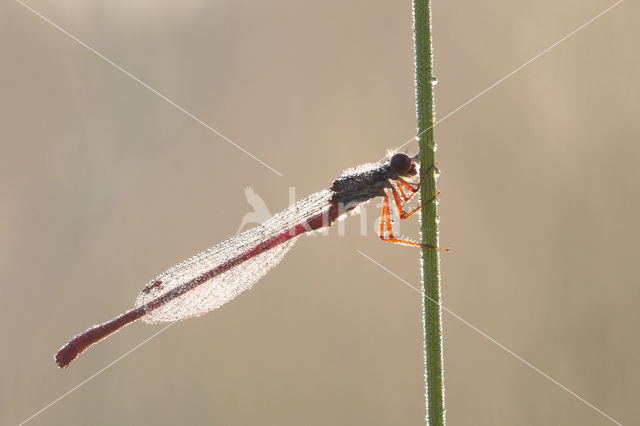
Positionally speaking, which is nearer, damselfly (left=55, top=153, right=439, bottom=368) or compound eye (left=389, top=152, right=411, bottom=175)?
compound eye (left=389, top=152, right=411, bottom=175)

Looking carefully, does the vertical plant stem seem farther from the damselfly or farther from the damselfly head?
the damselfly

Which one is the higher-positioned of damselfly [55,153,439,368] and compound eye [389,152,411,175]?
compound eye [389,152,411,175]

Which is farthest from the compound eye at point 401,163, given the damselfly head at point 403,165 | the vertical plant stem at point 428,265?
the vertical plant stem at point 428,265

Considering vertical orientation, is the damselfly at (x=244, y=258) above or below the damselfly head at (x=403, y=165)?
below

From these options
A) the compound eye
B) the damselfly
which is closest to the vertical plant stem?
the compound eye

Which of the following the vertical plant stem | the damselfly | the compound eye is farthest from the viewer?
the damselfly

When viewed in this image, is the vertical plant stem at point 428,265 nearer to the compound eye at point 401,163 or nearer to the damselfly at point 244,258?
the compound eye at point 401,163

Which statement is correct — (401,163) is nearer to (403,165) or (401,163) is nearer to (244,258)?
(403,165)
